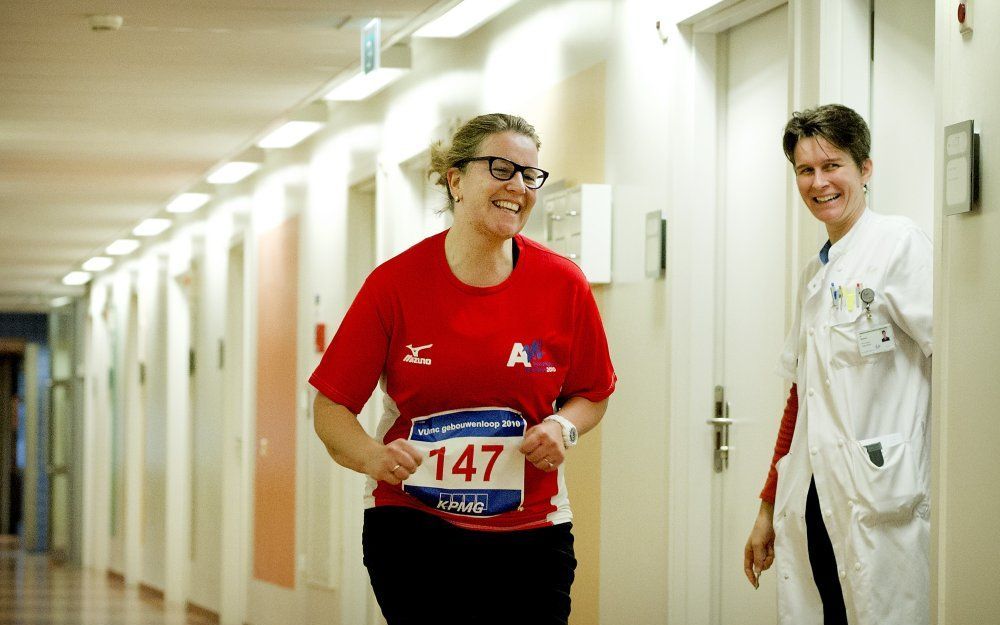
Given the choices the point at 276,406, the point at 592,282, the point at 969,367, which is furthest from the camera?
the point at 276,406

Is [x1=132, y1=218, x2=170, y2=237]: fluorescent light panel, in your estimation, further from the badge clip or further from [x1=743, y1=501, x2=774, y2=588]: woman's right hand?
the badge clip

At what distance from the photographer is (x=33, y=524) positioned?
20.2 meters

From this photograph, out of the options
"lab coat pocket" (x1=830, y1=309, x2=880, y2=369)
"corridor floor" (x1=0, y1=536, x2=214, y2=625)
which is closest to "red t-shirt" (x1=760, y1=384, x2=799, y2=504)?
"lab coat pocket" (x1=830, y1=309, x2=880, y2=369)

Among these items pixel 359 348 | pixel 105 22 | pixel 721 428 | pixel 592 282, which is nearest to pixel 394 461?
pixel 359 348

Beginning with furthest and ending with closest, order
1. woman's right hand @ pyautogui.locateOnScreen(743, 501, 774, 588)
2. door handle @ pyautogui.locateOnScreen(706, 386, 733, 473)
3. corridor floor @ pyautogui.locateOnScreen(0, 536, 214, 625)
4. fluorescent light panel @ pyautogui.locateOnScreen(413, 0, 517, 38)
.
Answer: corridor floor @ pyautogui.locateOnScreen(0, 536, 214, 625), fluorescent light panel @ pyautogui.locateOnScreen(413, 0, 517, 38), door handle @ pyautogui.locateOnScreen(706, 386, 733, 473), woman's right hand @ pyautogui.locateOnScreen(743, 501, 774, 588)

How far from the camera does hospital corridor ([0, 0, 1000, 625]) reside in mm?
2668

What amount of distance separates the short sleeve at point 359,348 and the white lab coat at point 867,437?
3.01ft

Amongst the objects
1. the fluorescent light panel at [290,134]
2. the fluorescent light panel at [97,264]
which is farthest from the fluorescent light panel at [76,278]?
the fluorescent light panel at [290,134]

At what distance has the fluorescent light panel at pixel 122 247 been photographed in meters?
13.5

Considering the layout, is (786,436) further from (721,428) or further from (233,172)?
(233,172)

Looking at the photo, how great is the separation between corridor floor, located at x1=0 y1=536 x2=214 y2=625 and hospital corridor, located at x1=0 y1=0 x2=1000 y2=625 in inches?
26.3

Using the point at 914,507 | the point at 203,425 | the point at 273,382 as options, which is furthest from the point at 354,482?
the point at 914,507

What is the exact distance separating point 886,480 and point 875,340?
28 centimetres

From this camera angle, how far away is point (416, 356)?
2.65 meters
